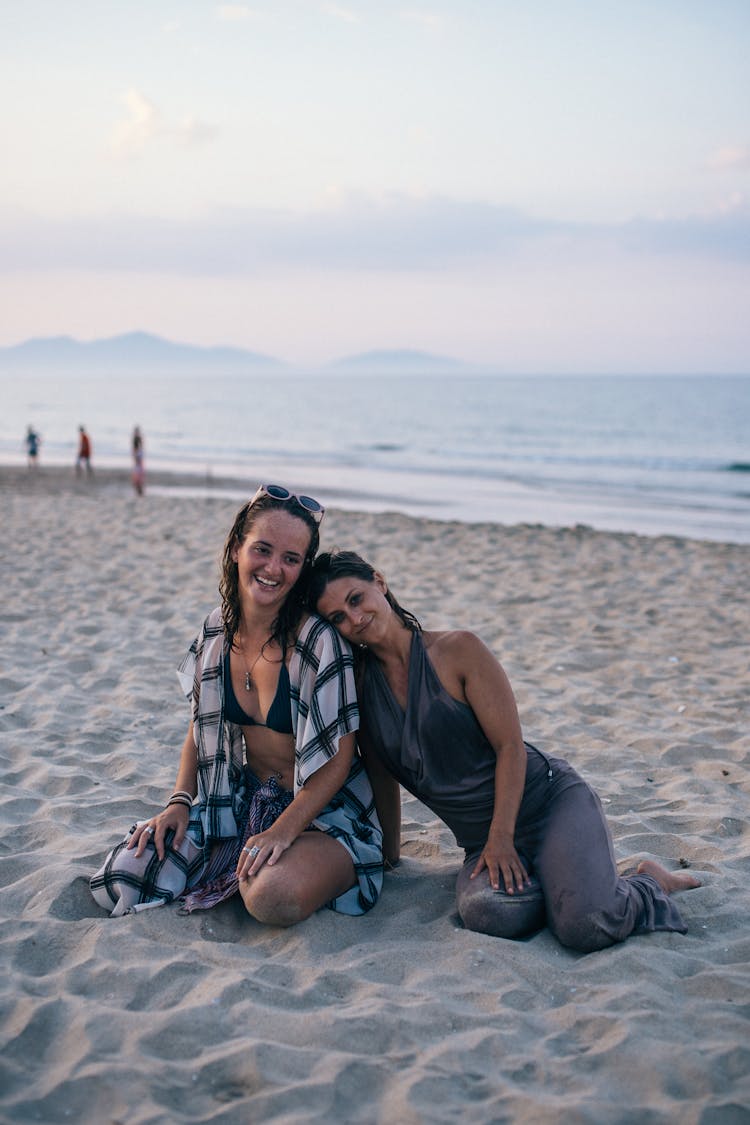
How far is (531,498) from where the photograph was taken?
64.1 feet

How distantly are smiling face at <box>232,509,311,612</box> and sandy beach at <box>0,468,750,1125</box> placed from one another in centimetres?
110

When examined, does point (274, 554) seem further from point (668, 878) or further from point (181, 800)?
point (668, 878)

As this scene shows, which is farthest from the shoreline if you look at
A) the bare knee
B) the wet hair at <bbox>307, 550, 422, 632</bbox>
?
the bare knee

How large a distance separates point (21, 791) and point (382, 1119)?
2.49m

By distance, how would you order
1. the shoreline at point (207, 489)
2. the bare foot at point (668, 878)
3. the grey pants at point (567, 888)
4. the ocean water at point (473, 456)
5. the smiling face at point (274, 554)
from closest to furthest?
1. the grey pants at point (567, 888)
2. the smiling face at point (274, 554)
3. the bare foot at point (668, 878)
4. the shoreline at point (207, 489)
5. the ocean water at point (473, 456)

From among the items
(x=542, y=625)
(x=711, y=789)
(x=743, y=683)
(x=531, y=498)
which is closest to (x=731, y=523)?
(x=531, y=498)

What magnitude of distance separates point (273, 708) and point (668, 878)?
59.2 inches

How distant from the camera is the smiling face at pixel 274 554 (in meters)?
3.13

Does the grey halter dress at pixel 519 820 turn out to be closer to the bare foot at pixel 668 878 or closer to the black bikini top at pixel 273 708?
the bare foot at pixel 668 878

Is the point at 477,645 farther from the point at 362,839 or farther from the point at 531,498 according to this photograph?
the point at 531,498

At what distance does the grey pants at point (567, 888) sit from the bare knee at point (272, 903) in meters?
0.55

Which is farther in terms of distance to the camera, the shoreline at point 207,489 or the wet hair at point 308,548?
the shoreline at point 207,489

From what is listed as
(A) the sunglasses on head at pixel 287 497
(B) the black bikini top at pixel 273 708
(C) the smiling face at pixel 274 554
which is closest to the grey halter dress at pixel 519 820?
(B) the black bikini top at pixel 273 708

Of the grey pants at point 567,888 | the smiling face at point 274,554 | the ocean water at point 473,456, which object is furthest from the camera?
the ocean water at point 473,456
